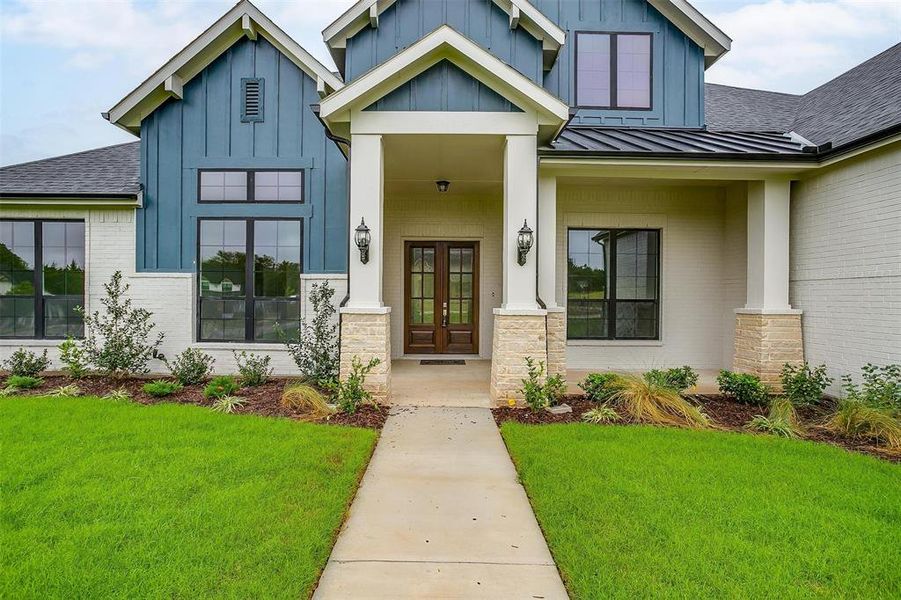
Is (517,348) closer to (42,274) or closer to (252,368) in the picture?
(252,368)

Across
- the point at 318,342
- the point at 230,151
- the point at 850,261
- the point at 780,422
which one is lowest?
the point at 780,422

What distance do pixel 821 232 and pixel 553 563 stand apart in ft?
23.6

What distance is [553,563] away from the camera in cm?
296

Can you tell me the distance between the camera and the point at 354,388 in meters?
6.20

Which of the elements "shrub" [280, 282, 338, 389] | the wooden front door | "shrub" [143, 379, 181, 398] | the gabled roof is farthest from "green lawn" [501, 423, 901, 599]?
the gabled roof

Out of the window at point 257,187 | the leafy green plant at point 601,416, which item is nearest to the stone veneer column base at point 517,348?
the leafy green plant at point 601,416

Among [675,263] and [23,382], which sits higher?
[675,263]

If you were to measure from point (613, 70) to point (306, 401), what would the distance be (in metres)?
8.33

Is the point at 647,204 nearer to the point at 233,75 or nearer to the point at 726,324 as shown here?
the point at 726,324

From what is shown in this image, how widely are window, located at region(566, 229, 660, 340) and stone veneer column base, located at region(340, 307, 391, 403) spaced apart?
4373 millimetres

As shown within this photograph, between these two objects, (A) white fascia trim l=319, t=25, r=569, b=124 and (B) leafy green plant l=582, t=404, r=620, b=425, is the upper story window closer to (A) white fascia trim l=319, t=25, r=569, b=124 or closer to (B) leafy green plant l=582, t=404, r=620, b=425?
(A) white fascia trim l=319, t=25, r=569, b=124

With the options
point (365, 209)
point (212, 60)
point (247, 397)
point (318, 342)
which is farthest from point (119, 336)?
point (212, 60)

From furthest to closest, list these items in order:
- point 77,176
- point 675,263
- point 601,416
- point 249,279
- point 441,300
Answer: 1. point 441,300
2. point 675,263
3. point 77,176
4. point 249,279
5. point 601,416

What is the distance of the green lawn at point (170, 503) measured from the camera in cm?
267
